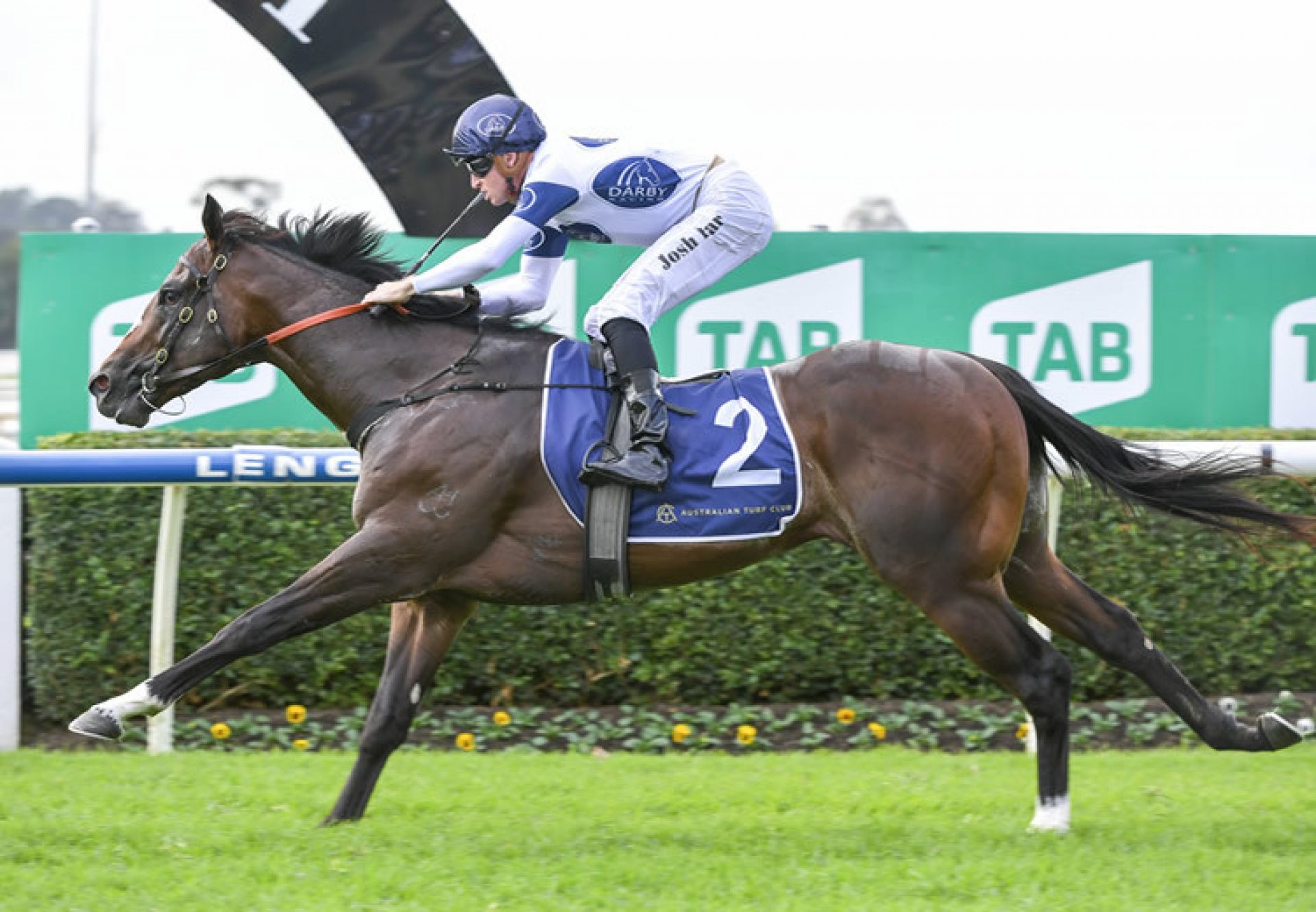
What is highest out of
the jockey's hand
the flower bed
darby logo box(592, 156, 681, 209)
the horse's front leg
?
darby logo box(592, 156, 681, 209)

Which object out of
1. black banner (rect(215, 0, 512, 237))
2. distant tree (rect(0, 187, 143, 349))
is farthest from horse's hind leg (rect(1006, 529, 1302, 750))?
distant tree (rect(0, 187, 143, 349))

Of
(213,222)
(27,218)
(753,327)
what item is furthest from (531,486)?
(27,218)

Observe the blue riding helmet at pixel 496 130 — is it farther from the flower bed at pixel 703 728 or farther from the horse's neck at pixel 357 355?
the flower bed at pixel 703 728

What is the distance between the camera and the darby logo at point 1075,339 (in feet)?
22.7

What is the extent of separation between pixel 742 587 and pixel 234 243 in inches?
93.4

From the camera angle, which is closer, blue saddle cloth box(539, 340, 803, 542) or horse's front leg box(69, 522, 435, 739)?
horse's front leg box(69, 522, 435, 739)

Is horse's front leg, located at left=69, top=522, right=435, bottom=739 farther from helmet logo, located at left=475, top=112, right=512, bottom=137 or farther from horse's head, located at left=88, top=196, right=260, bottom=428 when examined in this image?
helmet logo, located at left=475, top=112, right=512, bottom=137

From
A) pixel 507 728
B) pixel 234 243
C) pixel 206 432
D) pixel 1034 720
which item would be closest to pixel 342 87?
pixel 206 432

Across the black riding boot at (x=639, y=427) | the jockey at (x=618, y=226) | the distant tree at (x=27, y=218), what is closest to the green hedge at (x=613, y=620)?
the jockey at (x=618, y=226)

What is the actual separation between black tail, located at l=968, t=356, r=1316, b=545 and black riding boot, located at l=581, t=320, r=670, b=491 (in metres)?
1.02

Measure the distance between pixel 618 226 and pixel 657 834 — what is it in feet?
5.71

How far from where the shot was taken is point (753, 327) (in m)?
6.86

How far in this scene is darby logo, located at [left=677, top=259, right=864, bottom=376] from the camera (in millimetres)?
6852

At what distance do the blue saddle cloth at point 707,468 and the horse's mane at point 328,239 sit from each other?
53 cm
